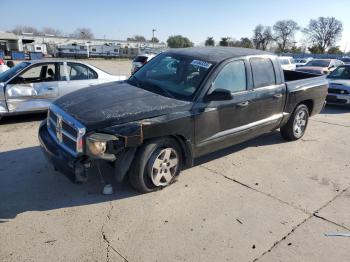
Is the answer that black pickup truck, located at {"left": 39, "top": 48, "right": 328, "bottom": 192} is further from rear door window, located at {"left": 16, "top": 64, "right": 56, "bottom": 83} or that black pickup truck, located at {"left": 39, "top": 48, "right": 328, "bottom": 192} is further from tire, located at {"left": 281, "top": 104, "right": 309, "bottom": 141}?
rear door window, located at {"left": 16, "top": 64, "right": 56, "bottom": 83}

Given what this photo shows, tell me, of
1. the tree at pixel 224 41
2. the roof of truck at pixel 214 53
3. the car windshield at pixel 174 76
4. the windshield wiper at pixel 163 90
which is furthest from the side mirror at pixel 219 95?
the tree at pixel 224 41

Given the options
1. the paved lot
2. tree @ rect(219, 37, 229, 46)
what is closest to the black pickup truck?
the paved lot

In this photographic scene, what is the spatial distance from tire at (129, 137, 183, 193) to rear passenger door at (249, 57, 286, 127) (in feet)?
5.55

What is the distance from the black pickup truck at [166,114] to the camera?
3.68 m

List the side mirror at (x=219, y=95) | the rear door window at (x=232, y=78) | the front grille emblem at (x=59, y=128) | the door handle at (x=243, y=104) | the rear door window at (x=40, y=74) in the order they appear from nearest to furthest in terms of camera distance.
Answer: the front grille emblem at (x=59, y=128) → the side mirror at (x=219, y=95) → the rear door window at (x=232, y=78) → the door handle at (x=243, y=104) → the rear door window at (x=40, y=74)

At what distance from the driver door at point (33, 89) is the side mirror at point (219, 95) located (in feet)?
14.8

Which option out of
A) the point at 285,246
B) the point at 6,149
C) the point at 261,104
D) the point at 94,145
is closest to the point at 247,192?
the point at 285,246

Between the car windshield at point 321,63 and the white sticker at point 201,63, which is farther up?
the white sticker at point 201,63

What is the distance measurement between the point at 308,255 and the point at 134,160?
2151 millimetres

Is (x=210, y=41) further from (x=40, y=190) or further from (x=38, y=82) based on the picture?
(x=40, y=190)

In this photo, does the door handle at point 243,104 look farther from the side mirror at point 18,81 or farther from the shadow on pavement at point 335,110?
the shadow on pavement at point 335,110

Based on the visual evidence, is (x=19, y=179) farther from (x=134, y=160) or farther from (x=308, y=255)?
(x=308, y=255)

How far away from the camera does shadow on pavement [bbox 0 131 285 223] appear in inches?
151

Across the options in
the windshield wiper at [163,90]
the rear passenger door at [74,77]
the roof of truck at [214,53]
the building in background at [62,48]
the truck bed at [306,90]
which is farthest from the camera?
the building in background at [62,48]
